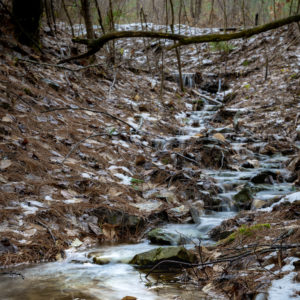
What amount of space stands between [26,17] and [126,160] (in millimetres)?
3559

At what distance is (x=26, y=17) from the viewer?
6184 millimetres

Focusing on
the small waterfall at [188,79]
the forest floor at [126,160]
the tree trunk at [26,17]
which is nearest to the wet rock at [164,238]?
the forest floor at [126,160]

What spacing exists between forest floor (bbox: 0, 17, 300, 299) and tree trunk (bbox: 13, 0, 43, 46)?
1.10ft

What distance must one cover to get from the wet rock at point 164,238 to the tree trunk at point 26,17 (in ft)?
14.4

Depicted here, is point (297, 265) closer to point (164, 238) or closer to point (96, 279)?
point (96, 279)

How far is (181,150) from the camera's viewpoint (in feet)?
18.2

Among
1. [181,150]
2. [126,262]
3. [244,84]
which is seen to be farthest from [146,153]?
[244,84]

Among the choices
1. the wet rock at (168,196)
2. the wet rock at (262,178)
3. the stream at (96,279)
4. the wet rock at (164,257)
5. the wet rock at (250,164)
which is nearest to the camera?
the stream at (96,279)

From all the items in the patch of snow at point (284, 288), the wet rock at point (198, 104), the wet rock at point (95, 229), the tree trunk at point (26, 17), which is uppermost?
the tree trunk at point (26, 17)

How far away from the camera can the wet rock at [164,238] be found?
117 inches

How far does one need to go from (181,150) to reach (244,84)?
16.6 feet

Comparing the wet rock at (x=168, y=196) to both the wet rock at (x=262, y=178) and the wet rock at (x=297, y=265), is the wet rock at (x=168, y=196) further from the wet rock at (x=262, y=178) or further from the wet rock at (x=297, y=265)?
the wet rock at (x=297, y=265)

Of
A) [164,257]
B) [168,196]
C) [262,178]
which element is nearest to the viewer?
[164,257]

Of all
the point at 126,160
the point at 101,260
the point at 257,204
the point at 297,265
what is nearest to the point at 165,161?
the point at 126,160
